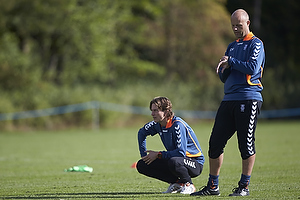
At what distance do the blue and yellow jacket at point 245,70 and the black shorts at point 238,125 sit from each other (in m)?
0.10

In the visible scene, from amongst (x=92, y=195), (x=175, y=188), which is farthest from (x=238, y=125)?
(x=92, y=195)

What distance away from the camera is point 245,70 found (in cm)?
626

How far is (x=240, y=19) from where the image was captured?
637 cm

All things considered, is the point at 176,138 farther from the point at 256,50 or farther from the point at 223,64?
the point at 256,50

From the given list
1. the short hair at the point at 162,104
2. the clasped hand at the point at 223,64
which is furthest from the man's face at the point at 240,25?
the short hair at the point at 162,104

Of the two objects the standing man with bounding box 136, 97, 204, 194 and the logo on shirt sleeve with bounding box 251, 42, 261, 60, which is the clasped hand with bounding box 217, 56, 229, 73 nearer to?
the logo on shirt sleeve with bounding box 251, 42, 261, 60

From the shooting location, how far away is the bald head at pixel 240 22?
20.9 ft

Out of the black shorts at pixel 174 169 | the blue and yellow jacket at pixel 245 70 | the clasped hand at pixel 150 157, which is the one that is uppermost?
the blue and yellow jacket at pixel 245 70

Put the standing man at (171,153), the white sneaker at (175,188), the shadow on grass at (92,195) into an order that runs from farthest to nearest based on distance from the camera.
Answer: the white sneaker at (175,188)
the standing man at (171,153)
the shadow on grass at (92,195)

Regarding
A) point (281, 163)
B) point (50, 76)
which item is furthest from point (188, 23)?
point (281, 163)

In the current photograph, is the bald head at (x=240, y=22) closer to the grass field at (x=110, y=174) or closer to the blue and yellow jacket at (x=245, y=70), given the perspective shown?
the blue and yellow jacket at (x=245, y=70)

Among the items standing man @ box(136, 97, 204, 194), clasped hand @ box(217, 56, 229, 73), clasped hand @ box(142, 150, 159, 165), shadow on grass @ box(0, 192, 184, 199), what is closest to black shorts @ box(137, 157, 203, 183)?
standing man @ box(136, 97, 204, 194)

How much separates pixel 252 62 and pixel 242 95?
17.4 inches

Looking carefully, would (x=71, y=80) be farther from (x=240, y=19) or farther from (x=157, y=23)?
(x=240, y=19)
